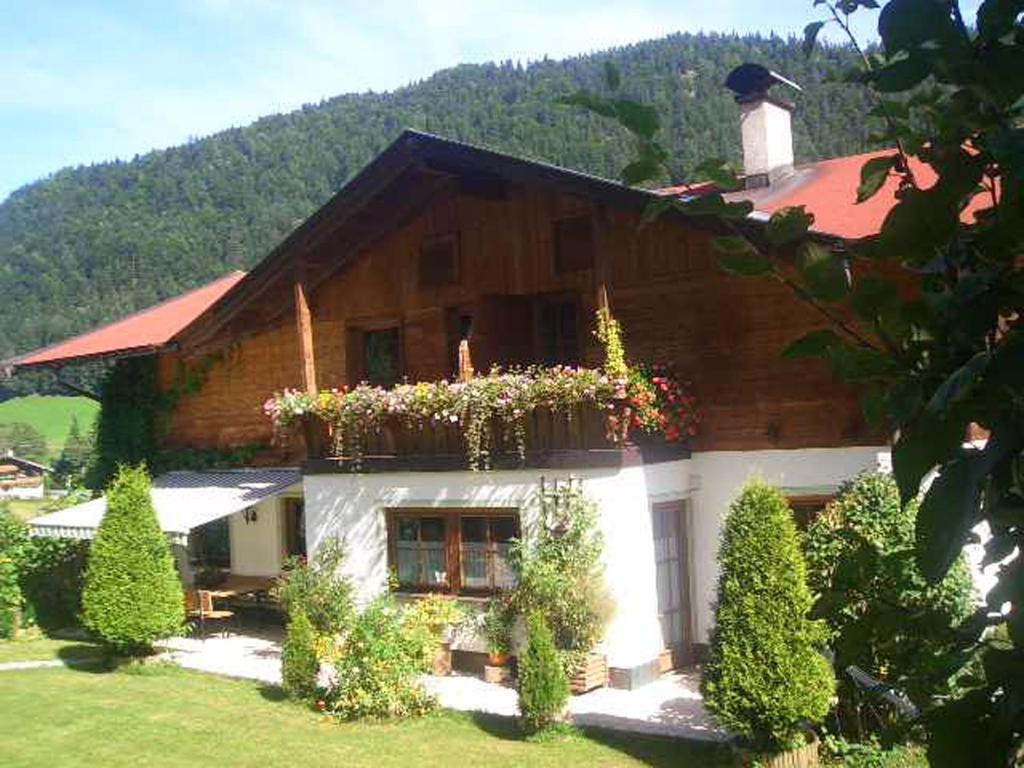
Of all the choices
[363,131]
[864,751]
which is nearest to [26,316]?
[363,131]

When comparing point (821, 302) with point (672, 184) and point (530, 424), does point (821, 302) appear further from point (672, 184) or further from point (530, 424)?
point (530, 424)

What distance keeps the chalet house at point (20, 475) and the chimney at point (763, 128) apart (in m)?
66.2

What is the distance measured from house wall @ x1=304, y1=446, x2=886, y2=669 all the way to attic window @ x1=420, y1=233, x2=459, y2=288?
340cm

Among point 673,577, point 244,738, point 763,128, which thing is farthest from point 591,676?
point 763,128

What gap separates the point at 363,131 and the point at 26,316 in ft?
146

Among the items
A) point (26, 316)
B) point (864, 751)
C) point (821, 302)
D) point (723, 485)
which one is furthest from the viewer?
point (26, 316)

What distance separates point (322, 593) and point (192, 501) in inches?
178

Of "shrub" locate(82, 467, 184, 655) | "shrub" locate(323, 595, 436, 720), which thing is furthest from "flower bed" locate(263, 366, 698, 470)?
"shrub" locate(82, 467, 184, 655)

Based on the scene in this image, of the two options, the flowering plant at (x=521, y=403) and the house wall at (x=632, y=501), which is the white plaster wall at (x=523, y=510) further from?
the flowering plant at (x=521, y=403)

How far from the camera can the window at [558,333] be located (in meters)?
16.6

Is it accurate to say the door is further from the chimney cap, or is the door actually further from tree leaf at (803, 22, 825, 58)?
tree leaf at (803, 22, 825, 58)

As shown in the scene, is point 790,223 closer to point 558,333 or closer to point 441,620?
point 441,620

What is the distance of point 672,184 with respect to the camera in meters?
1.56

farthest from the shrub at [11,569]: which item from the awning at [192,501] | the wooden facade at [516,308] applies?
the wooden facade at [516,308]
